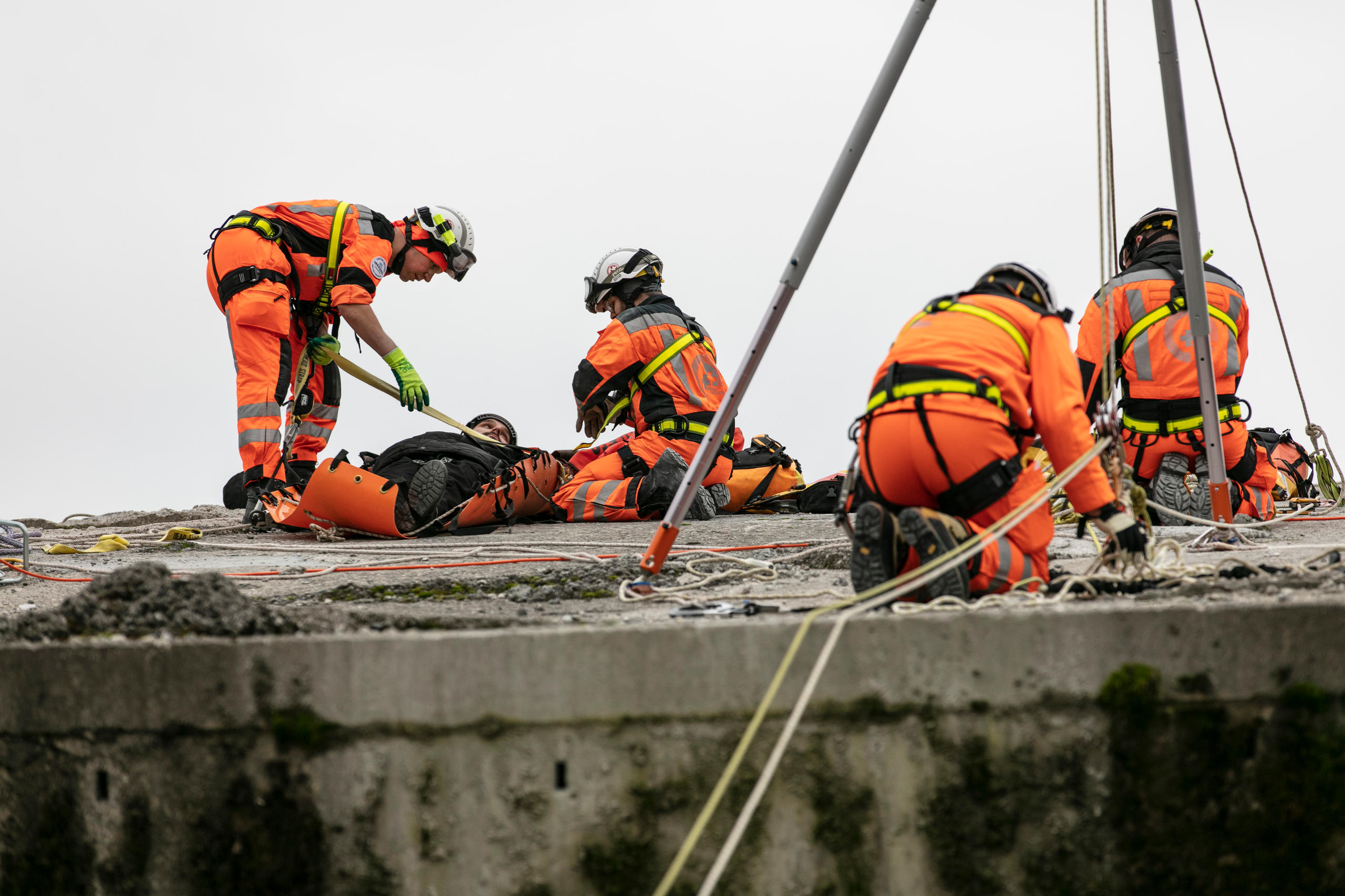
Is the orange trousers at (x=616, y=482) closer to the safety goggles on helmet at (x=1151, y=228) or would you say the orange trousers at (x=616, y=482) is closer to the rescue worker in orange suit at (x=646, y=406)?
the rescue worker in orange suit at (x=646, y=406)

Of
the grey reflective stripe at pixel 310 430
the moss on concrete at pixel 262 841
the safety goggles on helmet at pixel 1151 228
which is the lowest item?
the moss on concrete at pixel 262 841

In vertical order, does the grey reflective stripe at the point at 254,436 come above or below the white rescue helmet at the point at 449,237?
below

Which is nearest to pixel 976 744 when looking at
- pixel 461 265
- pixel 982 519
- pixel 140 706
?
pixel 982 519

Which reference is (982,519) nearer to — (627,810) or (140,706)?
(627,810)

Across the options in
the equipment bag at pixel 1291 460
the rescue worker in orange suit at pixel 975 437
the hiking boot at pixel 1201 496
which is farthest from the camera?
the equipment bag at pixel 1291 460

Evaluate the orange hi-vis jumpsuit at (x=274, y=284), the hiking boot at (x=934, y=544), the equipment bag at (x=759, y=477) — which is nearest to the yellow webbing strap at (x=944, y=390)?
the hiking boot at (x=934, y=544)

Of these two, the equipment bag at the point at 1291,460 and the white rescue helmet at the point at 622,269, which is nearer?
the white rescue helmet at the point at 622,269

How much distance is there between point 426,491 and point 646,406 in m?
1.57

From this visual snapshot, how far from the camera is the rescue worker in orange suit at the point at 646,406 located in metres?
7.16

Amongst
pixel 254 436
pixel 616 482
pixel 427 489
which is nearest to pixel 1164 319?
pixel 616 482

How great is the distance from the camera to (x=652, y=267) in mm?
7652

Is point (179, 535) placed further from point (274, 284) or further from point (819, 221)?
point (819, 221)

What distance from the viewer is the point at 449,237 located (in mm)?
8008

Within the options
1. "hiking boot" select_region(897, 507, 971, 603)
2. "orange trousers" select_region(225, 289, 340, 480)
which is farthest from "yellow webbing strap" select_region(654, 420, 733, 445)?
"hiking boot" select_region(897, 507, 971, 603)
